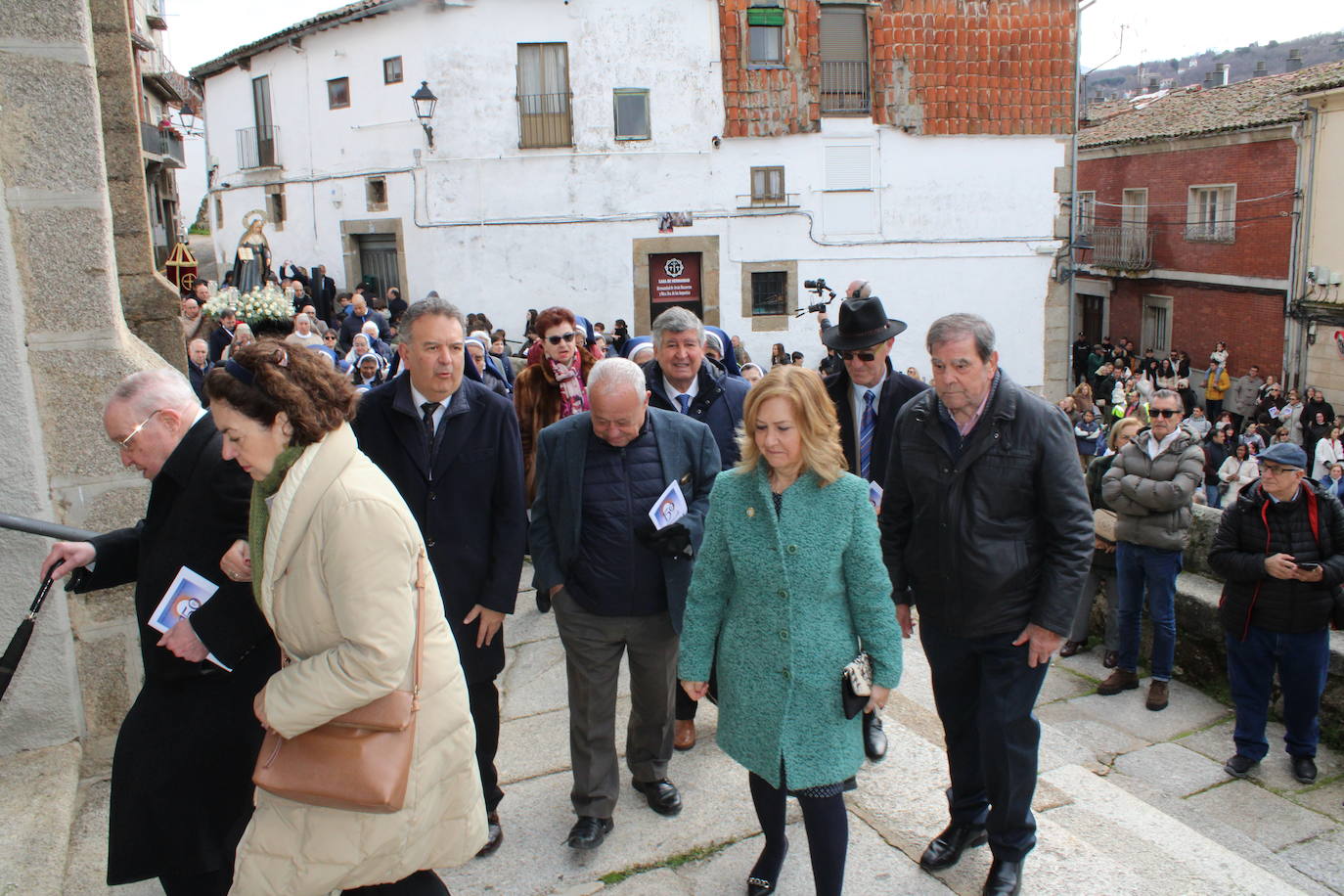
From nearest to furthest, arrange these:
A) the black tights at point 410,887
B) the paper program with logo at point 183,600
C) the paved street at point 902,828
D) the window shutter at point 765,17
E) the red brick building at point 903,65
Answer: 1. the black tights at point 410,887
2. the paper program with logo at point 183,600
3. the paved street at point 902,828
4. the window shutter at point 765,17
5. the red brick building at point 903,65

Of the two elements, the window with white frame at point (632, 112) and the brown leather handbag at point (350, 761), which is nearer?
the brown leather handbag at point (350, 761)

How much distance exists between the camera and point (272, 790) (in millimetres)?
2221

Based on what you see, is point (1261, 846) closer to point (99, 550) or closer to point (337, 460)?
point (337, 460)

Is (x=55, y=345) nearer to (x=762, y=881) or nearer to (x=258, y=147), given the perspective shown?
(x=762, y=881)

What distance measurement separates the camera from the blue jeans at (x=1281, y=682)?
5008 millimetres

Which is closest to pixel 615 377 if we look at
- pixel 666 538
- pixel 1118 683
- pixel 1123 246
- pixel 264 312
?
pixel 666 538

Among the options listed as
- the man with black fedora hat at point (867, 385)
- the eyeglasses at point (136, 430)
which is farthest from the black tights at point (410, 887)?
the man with black fedora hat at point (867, 385)

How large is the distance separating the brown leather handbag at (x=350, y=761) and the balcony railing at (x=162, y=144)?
2536 centimetres

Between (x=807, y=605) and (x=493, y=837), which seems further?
(x=493, y=837)

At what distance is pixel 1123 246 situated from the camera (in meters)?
26.8

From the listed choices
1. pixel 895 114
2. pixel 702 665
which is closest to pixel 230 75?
pixel 895 114

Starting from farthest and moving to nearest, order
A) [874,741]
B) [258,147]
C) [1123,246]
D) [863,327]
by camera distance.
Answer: [1123,246]
[258,147]
[863,327]
[874,741]

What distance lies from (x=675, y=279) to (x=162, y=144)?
54.6 ft

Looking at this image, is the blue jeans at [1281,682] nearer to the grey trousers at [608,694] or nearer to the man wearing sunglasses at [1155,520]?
the man wearing sunglasses at [1155,520]
